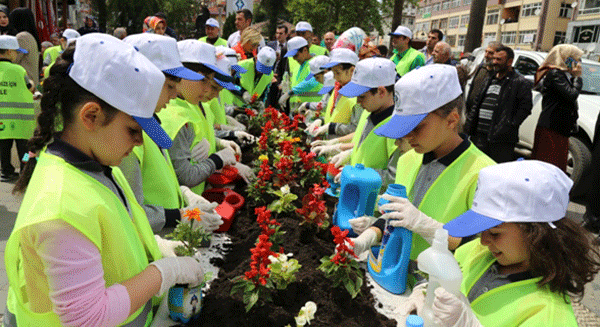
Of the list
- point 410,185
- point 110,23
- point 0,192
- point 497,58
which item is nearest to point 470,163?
point 410,185

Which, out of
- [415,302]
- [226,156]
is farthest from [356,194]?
[226,156]

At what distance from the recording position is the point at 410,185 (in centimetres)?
219

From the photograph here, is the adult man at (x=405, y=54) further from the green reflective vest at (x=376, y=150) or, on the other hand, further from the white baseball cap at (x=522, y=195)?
the white baseball cap at (x=522, y=195)

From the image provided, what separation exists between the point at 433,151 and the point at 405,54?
216 inches

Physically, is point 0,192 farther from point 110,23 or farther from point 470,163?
point 110,23

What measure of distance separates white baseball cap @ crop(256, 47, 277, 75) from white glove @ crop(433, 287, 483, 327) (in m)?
5.67

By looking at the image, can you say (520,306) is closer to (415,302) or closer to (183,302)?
(415,302)

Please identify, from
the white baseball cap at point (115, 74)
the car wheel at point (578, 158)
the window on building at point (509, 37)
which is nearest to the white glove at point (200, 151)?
the white baseball cap at point (115, 74)

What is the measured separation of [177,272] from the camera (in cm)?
149

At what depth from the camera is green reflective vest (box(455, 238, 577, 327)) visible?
3.97 ft

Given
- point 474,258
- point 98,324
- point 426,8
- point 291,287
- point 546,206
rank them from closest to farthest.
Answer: point 98,324 → point 546,206 → point 474,258 → point 291,287 → point 426,8

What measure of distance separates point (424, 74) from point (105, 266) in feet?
5.08

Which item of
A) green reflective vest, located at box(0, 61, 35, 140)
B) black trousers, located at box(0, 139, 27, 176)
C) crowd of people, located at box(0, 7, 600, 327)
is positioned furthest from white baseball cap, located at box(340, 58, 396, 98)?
black trousers, located at box(0, 139, 27, 176)

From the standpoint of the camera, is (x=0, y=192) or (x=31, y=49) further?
(x=31, y=49)
